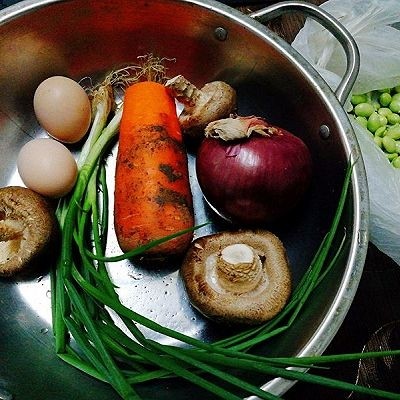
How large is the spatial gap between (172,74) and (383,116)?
1.35 feet

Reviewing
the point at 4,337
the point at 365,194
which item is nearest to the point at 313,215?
the point at 365,194

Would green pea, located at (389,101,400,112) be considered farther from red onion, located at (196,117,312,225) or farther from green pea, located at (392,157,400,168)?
red onion, located at (196,117,312,225)

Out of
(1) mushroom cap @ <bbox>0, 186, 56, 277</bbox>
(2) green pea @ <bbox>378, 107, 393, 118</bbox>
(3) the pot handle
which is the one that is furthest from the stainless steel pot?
(2) green pea @ <bbox>378, 107, 393, 118</bbox>

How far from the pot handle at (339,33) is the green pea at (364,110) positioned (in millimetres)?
183

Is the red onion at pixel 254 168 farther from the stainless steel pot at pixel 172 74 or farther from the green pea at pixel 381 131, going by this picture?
the green pea at pixel 381 131

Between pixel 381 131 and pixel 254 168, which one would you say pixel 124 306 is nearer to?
pixel 254 168

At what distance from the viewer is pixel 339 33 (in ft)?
3.23

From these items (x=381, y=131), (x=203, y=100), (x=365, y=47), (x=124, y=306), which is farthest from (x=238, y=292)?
(x=365, y=47)

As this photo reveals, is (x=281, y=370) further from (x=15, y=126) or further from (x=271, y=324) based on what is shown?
(x=15, y=126)

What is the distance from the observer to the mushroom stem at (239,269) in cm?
91

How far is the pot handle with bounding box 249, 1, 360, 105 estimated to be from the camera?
3.18 ft

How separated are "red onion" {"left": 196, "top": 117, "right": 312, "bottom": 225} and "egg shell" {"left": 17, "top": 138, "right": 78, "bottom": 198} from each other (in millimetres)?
217

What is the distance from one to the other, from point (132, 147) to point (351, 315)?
48 centimetres

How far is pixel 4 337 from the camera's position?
3.22 ft
